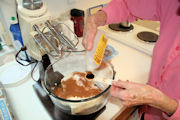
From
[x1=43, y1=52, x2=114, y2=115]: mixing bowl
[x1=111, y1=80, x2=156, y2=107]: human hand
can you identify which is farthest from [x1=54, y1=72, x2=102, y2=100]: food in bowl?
[x1=111, y1=80, x2=156, y2=107]: human hand

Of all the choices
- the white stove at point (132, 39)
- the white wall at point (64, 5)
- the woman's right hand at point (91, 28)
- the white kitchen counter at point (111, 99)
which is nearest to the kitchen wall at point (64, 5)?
the white wall at point (64, 5)

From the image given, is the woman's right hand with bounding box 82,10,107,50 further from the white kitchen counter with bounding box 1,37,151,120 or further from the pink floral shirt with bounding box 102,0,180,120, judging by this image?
the white kitchen counter with bounding box 1,37,151,120

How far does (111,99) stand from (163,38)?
1.14 feet

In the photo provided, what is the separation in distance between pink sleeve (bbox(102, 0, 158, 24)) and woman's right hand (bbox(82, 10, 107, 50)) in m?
0.04

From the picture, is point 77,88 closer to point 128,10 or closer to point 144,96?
point 144,96

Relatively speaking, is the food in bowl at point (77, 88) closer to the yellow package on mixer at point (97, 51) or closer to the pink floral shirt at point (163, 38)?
the yellow package on mixer at point (97, 51)

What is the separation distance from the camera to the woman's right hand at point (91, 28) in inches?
25.1

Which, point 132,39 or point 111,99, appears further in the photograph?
point 132,39

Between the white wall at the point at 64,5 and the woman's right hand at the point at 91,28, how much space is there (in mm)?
353

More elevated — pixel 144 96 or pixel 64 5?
pixel 64 5

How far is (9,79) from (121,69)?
584mm

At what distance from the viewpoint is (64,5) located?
3.35ft

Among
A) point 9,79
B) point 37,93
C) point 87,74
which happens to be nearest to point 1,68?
point 9,79

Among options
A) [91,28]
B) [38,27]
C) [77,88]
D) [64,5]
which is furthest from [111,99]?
[64,5]
